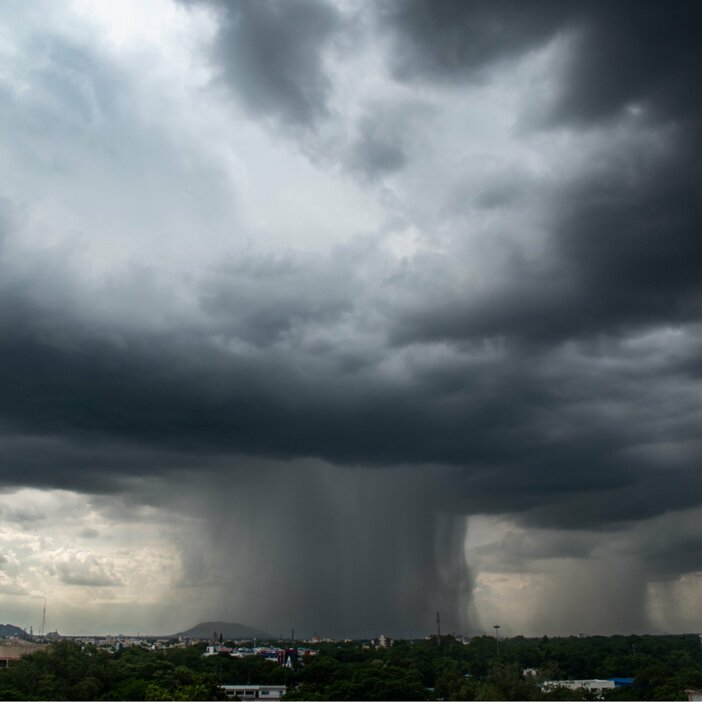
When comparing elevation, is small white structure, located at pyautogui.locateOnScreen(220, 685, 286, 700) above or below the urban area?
below

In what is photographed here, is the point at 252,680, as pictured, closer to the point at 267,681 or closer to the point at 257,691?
the point at 267,681

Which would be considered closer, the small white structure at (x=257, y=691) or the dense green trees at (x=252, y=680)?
the dense green trees at (x=252, y=680)

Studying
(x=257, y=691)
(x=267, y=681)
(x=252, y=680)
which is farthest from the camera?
(x=252, y=680)

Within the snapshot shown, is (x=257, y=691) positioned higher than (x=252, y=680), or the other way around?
(x=252, y=680)

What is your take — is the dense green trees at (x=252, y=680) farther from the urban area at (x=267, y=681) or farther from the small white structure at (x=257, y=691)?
the small white structure at (x=257, y=691)

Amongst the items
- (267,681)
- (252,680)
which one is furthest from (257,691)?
(252,680)

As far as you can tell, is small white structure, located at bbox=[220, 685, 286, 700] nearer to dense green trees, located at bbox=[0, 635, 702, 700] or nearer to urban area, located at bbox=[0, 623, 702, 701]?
urban area, located at bbox=[0, 623, 702, 701]

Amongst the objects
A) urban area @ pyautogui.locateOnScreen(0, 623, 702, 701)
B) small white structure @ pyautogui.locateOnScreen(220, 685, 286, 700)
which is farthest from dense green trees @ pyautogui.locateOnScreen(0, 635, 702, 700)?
small white structure @ pyautogui.locateOnScreen(220, 685, 286, 700)

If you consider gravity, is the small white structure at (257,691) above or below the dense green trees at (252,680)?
below

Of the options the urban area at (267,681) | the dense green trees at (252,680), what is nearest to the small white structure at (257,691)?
the urban area at (267,681)

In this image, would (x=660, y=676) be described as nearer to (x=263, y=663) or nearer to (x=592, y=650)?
(x=263, y=663)

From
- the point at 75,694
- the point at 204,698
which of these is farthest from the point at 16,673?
the point at 204,698

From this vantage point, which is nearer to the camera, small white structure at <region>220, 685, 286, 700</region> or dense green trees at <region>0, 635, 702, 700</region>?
dense green trees at <region>0, 635, 702, 700</region>
